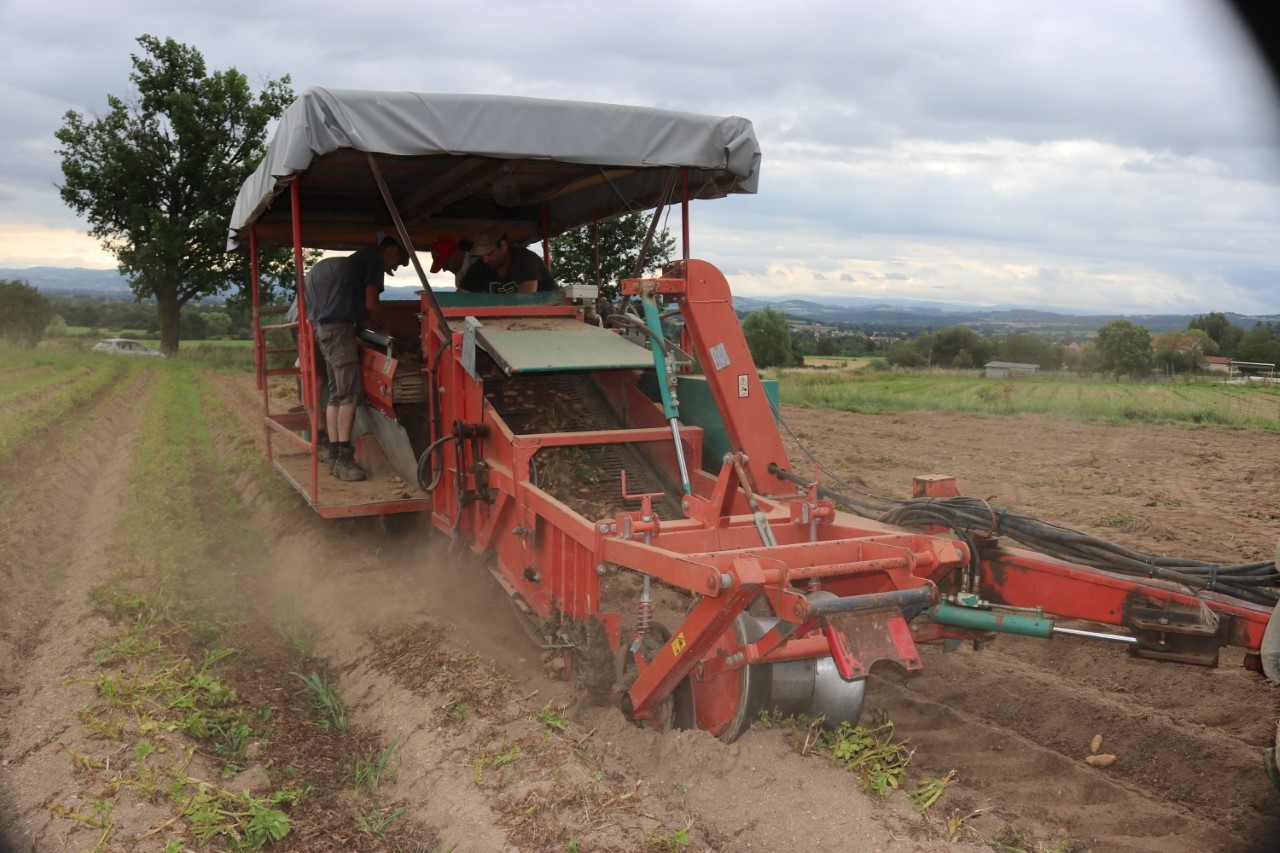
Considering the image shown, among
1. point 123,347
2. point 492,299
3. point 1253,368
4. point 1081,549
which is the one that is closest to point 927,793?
point 1081,549

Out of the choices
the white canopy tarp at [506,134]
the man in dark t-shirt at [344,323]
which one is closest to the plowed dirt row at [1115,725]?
the white canopy tarp at [506,134]

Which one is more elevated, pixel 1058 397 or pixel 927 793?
pixel 1058 397

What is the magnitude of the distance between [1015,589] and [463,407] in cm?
348

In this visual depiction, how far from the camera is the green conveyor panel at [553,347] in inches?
219

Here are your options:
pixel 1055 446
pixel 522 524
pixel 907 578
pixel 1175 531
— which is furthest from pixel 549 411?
pixel 1055 446

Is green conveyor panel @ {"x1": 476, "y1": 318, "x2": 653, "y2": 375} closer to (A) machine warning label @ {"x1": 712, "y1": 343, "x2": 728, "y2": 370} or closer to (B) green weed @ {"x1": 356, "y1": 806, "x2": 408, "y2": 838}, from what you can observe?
(A) machine warning label @ {"x1": 712, "y1": 343, "x2": 728, "y2": 370}

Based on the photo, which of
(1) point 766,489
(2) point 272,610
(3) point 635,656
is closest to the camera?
(3) point 635,656

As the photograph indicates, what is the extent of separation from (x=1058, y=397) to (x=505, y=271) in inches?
638

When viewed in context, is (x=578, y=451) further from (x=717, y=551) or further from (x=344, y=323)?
(x=344, y=323)

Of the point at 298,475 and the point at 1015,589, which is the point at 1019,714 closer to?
the point at 1015,589

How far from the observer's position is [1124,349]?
30.1 m

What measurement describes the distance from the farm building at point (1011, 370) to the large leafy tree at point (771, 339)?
44.6 ft

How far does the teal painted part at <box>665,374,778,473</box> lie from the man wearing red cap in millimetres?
2858

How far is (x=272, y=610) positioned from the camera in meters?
6.70
